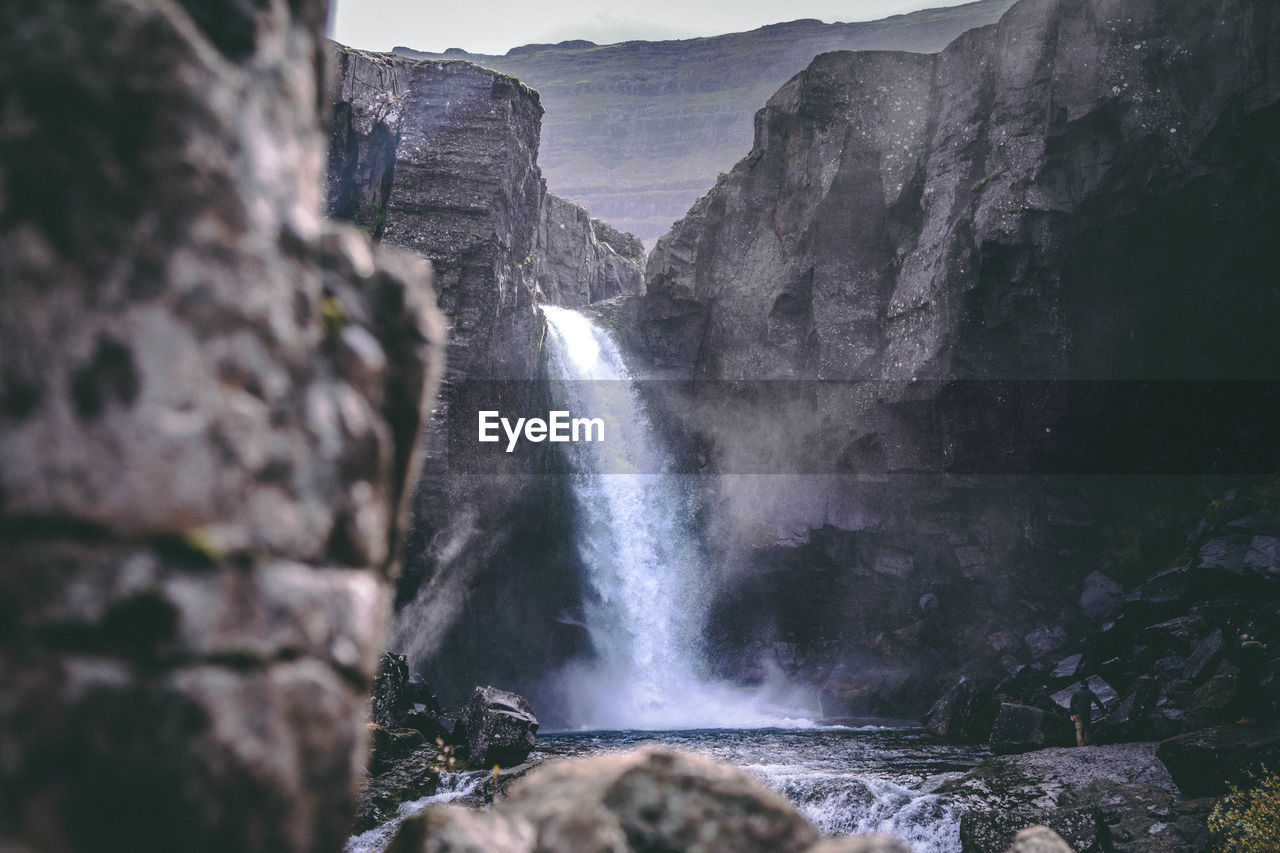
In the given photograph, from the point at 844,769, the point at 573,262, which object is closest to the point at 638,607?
the point at 844,769

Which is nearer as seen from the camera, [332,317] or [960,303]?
[332,317]

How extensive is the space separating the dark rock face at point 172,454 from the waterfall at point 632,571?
34213 mm

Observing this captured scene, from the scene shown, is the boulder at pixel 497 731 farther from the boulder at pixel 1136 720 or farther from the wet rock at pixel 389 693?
the boulder at pixel 1136 720

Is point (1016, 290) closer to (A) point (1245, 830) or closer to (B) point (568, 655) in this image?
(A) point (1245, 830)

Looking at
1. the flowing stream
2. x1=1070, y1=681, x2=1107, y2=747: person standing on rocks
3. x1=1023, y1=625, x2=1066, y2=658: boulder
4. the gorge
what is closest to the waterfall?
the flowing stream

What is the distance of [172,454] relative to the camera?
7.25 feet

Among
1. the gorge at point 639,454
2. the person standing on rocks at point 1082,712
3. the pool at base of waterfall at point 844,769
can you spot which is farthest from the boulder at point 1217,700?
the pool at base of waterfall at point 844,769

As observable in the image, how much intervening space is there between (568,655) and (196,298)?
38.0m

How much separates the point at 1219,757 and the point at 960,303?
17.2 m

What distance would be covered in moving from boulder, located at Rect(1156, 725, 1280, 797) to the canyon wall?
39.5ft

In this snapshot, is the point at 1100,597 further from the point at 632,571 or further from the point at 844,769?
the point at 632,571

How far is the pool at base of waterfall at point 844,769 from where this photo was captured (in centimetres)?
1584

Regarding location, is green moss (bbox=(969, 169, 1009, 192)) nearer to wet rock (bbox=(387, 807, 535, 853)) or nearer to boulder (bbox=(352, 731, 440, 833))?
boulder (bbox=(352, 731, 440, 833))

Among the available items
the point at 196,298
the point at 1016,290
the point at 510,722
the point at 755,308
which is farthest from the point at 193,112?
the point at 755,308
